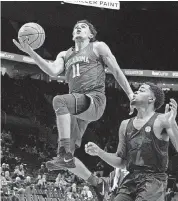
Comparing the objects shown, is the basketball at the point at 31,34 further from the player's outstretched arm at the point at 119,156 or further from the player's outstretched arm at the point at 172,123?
the player's outstretched arm at the point at 172,123

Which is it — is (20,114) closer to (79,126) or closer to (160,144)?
(79,126)

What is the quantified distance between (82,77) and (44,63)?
1.41ft

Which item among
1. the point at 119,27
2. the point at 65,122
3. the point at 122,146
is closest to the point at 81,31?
the point at 65,122

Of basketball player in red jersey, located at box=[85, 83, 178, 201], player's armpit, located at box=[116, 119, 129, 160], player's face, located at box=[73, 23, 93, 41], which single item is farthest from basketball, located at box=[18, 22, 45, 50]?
player's armpit, located at box=[116, 119, 129, 160]

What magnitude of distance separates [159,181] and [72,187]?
5287 millimetres

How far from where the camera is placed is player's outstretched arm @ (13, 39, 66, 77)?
4683 millimetres

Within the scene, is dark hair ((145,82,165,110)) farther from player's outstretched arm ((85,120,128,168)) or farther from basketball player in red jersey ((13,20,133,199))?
basketball player in red jersey ((13,20,133,199))

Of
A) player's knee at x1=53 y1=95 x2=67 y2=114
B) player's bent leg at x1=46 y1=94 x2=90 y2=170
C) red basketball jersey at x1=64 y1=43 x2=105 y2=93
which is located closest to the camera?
player's bent leg at x1=46 y1=94 x2=90 y2=170

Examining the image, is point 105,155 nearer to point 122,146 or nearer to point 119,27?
point 122,146

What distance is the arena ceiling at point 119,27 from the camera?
1563 centimetres

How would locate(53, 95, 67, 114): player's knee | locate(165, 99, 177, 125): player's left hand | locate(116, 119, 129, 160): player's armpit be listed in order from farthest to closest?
locate(53, 95, 67, 114): player's knee, locate(116, 119, 129, 160): player's armpit, locate(165, 99, 177, 125): player's left hand

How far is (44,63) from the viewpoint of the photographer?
4910 mm

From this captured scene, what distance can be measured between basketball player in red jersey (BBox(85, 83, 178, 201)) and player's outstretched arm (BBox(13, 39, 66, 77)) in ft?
3.70

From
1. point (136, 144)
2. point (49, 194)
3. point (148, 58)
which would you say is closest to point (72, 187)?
point (49, 194)
